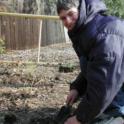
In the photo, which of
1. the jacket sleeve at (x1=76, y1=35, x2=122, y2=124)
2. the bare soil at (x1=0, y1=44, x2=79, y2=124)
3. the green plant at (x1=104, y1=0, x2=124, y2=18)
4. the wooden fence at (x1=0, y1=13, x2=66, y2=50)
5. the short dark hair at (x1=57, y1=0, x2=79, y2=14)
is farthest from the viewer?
the wooden fence at (x1=0, y1=13, x2=66, y2=50)

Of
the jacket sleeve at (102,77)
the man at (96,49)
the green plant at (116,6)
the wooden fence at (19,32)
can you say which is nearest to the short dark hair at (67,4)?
the man at (96,49)

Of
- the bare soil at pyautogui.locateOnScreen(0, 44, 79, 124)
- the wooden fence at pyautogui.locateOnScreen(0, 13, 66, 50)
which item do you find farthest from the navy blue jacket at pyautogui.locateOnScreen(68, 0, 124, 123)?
the wooden fence at pyautogui.locateOnScreen(0, 13, 66, 50)

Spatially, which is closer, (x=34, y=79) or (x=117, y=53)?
(x=117, y=53)

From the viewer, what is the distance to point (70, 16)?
3.42 meters

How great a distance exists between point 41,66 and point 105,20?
7.05m

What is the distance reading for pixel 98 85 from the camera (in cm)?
329

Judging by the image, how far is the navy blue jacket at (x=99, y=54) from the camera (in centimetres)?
326

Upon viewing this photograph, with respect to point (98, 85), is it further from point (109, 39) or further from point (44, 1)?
point (44, 1)

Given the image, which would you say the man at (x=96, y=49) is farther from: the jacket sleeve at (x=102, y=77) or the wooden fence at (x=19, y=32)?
the wooden fence at (x=19, y=32)

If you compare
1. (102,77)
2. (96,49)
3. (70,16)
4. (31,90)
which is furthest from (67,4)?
(31,90)

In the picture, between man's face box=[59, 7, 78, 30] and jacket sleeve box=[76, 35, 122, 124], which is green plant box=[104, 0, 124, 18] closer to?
man's face box=[59, 7, 78, 30]

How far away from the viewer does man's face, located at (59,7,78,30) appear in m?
3.39

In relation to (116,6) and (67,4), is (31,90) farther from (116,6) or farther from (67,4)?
(67,4)

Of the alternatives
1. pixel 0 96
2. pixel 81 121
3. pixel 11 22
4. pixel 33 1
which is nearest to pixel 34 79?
pixel 0 96
